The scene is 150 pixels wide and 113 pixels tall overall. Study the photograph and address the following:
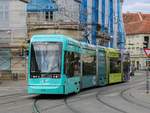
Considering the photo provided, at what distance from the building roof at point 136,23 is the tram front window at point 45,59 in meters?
106

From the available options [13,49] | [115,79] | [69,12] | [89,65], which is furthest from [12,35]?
[89,65]

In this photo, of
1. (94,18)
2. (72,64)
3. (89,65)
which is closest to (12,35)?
(94,18)

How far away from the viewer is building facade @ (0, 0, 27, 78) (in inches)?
2359

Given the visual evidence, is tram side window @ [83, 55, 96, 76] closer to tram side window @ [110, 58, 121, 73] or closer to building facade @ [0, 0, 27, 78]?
tram side window @ [110, 58, 121, 73]

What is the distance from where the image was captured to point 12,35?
61375mm

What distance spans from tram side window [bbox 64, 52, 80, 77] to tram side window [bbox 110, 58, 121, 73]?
13.8m

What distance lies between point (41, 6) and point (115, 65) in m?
21.2

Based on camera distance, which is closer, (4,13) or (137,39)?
(4,13)

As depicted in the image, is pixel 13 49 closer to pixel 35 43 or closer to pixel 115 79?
pixel 115 79

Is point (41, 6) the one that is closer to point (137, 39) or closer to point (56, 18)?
point (56, 18)

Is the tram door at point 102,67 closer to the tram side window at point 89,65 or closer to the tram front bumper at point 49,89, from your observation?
the tram side window at point 89,65

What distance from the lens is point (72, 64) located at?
1126 inches

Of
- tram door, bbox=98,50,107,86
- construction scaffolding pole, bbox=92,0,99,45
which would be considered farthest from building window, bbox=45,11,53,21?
tram door, bbox=98,50,107,86

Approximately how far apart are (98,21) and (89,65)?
138 feet
